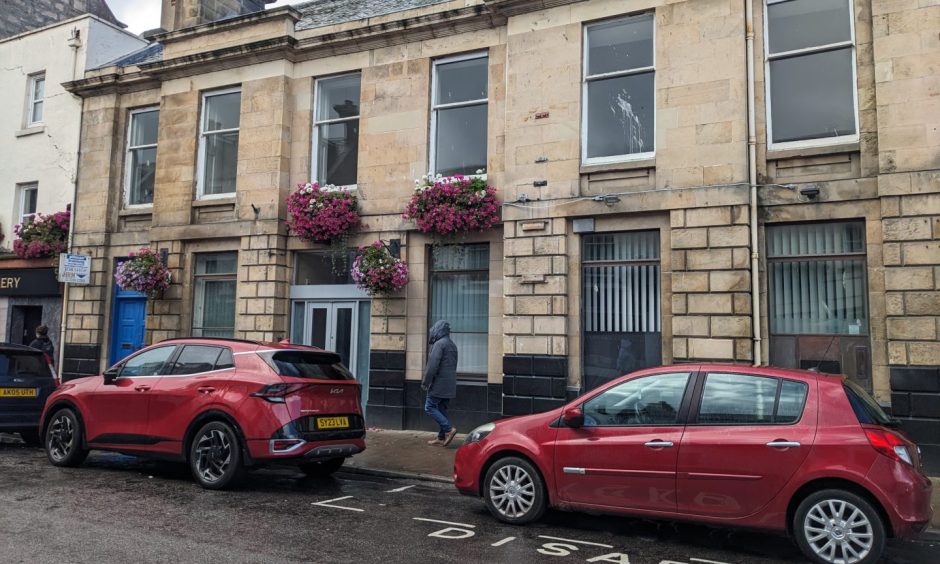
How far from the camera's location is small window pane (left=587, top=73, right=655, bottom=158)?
11414mm

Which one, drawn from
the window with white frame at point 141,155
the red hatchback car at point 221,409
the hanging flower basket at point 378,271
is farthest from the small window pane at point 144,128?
the red hatchback car at point 221,409

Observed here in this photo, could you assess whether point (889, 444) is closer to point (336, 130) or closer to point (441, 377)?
point (441, 377)

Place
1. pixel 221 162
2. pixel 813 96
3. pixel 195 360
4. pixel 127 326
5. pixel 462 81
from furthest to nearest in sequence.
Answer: pixel 127 326 → pixel 221 162 → pixel 462 81 → pixel 813 96 → pixel 195 360

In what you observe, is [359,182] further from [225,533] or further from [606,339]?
[225,533]

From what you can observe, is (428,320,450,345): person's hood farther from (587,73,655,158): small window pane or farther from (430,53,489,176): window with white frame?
(587,73,655,158): small window pane

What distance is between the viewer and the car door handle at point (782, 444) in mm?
5625

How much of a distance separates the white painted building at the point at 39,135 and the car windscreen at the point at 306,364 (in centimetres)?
1175

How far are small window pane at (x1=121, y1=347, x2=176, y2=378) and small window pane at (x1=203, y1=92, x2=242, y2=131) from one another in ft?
24.5

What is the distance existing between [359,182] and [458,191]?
2.42 m

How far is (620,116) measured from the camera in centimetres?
1161

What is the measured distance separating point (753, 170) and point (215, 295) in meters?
10.7

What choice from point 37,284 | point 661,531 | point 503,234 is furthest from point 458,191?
point 37,284

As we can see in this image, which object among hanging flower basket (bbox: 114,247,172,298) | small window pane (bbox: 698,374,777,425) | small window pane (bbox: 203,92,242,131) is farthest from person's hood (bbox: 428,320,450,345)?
small window pane (bbox: 203,92,242,131)

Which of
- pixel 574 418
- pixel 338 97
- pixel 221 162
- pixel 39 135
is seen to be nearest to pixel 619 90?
pixel 338 97
